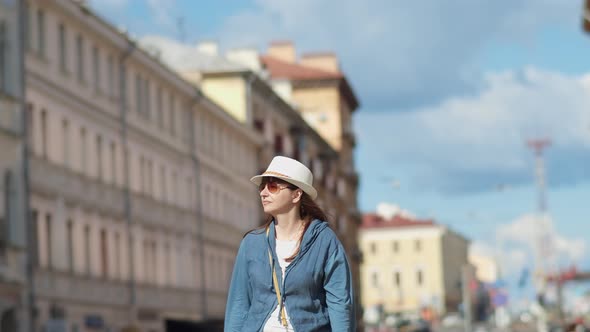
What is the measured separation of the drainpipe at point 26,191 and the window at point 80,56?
238 inches

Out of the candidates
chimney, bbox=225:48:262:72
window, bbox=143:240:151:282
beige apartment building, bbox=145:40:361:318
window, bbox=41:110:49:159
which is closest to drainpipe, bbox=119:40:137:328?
window, bbox=143:240:151:282

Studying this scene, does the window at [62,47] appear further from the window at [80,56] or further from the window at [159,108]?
the window at [159,108]

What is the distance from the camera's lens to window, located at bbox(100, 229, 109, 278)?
46.5 meters

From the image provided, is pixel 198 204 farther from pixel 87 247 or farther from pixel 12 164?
pixel 12 164

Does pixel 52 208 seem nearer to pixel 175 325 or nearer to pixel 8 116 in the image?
pixel 8 116

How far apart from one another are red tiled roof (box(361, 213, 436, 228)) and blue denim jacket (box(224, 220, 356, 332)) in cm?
17083

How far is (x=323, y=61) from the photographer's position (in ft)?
378

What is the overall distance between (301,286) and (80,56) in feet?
129

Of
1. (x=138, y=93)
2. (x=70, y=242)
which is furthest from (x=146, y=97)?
(x=70, y=242)

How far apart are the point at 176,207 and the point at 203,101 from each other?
20.3 feet

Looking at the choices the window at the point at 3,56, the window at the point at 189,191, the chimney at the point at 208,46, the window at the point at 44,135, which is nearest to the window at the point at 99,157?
the window at the point at 44,135

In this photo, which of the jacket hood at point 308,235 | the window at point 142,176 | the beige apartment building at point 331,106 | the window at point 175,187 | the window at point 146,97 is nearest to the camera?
the jacket hood at point 308,235

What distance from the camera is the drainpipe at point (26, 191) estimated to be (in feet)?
126

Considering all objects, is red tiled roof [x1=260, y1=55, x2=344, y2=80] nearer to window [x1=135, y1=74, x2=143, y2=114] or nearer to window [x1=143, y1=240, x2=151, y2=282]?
window [x1=135, y1=74, x2=143, y2=114]
